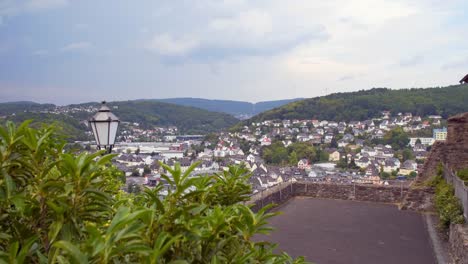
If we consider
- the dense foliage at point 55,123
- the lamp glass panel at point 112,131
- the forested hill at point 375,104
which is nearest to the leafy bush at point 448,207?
the lamp glass panel at point 112,131

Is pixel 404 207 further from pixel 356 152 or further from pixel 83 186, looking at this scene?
pixel 356 152

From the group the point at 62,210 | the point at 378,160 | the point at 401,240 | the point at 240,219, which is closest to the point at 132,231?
A: the point at 62,210

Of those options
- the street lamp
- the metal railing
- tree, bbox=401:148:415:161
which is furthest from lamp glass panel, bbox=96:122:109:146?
tree, bbox=401:148:415:161

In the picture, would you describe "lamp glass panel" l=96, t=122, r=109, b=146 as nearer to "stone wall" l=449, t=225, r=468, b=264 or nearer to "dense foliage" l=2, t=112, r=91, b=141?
"dense foliage" l=2, t=112, r=91, b=141

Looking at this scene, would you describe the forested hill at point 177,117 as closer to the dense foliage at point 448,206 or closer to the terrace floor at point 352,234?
the terrace floor at point 352,234

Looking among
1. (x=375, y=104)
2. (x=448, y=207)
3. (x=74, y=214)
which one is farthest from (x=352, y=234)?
(x=375, y=104)
